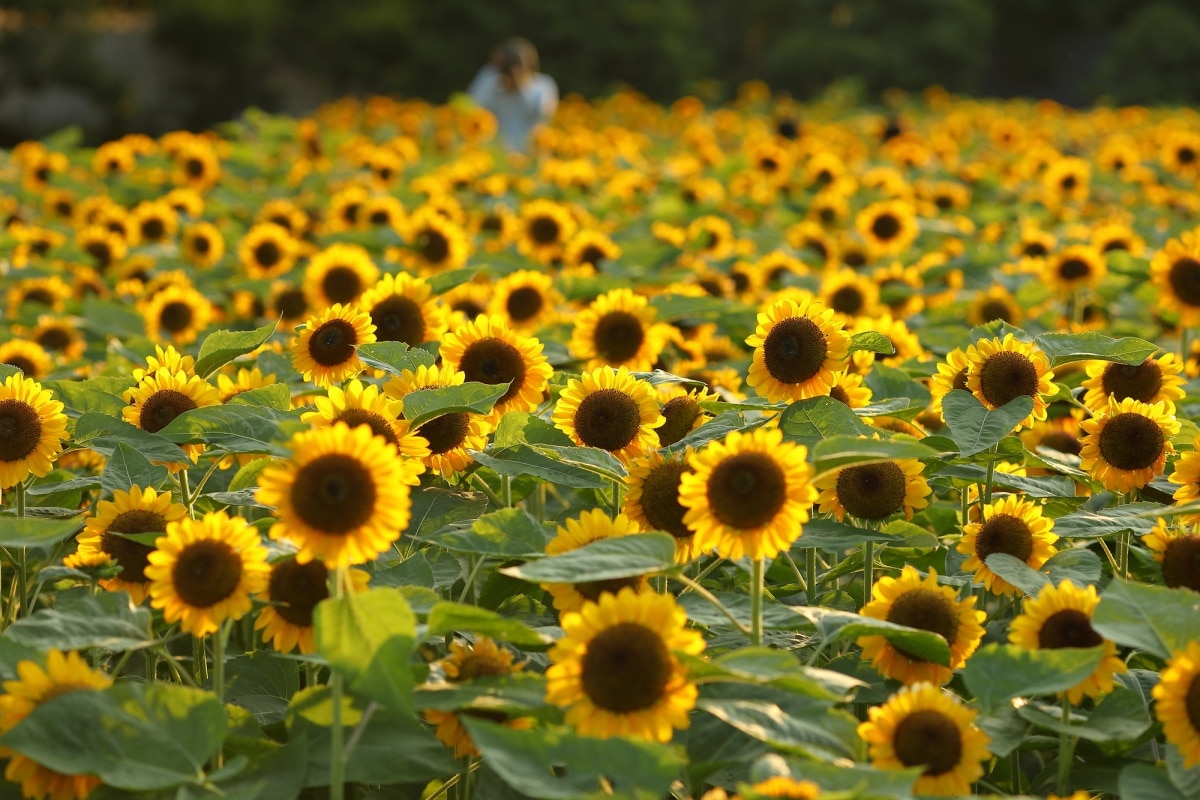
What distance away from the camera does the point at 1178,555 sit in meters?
2.11

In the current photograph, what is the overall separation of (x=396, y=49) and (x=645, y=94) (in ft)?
13.1

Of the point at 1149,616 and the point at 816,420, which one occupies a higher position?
the point at 816,420

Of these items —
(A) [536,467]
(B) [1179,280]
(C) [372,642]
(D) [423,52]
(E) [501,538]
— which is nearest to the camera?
(C) [372,642]

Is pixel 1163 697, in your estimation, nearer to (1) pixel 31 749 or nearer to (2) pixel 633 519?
(2) pixel 633 519

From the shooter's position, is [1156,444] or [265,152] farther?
[265,152]

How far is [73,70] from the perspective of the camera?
19.0 m

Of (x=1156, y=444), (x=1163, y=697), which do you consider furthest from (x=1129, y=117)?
(x=1163, y=697)

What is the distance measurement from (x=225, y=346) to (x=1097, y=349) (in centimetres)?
160

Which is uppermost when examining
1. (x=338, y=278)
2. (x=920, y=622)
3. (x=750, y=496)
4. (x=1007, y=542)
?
(x=338, y=278)

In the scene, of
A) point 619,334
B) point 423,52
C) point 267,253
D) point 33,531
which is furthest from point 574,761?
point 423,52

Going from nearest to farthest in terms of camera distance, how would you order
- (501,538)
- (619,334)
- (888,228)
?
(501,538), (619,334), (888,228)

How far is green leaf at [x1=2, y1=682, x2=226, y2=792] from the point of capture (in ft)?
5.57

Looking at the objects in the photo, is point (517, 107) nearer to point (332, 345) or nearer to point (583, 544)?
point (332, 345)

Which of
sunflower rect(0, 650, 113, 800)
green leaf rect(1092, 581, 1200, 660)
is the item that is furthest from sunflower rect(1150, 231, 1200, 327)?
sunflower rect(0, 650, 113, 800)
